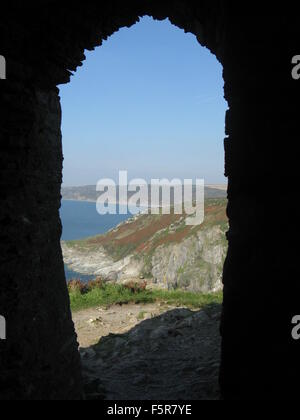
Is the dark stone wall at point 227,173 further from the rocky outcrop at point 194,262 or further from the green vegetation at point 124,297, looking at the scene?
the rocky outcrop at point 194,262

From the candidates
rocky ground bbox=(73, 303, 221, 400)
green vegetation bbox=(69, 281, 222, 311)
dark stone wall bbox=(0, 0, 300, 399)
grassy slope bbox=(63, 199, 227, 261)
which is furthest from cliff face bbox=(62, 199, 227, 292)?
dark stone wall bbox=(0, 0, 300, 399)

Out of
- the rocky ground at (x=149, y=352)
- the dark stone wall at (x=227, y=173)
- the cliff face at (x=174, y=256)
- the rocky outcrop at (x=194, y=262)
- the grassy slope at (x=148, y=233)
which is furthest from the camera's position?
the grassy slope at (x=148, y=233)

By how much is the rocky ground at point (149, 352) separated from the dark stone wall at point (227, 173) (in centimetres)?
212

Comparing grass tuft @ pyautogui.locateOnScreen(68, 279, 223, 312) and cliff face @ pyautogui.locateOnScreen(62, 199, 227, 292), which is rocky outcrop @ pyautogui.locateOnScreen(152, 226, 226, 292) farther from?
grass tuft @ pyautogui.locateOnScreen(68, 279, 223, 312)

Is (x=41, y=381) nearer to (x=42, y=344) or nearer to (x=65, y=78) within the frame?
(x=42, y=344)

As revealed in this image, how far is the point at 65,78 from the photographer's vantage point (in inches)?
201

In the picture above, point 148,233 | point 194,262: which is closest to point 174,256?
point 194,262

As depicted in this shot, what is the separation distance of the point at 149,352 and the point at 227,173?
6619 millimetres

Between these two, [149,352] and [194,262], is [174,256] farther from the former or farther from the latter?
[149,352]

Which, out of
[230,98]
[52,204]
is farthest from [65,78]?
[230,98]

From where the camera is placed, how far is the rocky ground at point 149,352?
668 centimetres

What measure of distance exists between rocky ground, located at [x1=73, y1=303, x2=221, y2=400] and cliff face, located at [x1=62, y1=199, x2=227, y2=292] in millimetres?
9133

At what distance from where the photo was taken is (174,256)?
26.5m

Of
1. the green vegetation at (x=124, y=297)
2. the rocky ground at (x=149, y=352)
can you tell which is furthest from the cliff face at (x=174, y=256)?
the rocky ground at (x=149, y=352)
